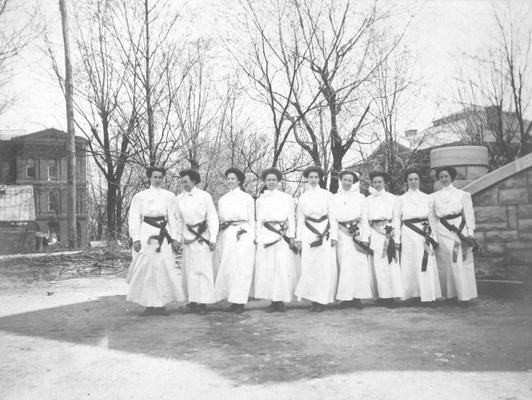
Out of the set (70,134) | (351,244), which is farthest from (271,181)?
(70,134)

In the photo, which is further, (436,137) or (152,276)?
(436,137)

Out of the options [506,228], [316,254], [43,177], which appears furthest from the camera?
[43,177]

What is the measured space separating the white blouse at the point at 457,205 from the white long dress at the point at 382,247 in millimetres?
607

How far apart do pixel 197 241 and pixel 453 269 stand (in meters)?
3.32

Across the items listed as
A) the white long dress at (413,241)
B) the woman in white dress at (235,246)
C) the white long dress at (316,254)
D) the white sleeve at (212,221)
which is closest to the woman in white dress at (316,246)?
the white long dress at (316,254)

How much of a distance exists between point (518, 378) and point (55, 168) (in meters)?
48.7

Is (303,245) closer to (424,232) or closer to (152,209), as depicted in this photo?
(424,232)

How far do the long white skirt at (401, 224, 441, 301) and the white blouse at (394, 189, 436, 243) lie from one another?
0.48 feet

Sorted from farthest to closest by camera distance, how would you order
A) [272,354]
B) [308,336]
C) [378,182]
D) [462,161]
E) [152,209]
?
1. [462,161]
2. [378,182]
3. [152,209]
4. [308,336]
5. [272,354]

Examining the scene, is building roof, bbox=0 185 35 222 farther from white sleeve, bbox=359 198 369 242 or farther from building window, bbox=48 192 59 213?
white sleeve, bbox=359 198 369 242

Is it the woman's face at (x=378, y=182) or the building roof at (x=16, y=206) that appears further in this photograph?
the building roof at (x=16, y=206)

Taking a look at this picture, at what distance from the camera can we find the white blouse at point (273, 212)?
6641 mm

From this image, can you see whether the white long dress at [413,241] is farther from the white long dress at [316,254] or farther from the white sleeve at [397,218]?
the white long dress at [316,254]

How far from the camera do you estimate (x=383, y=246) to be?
6.78 metres
